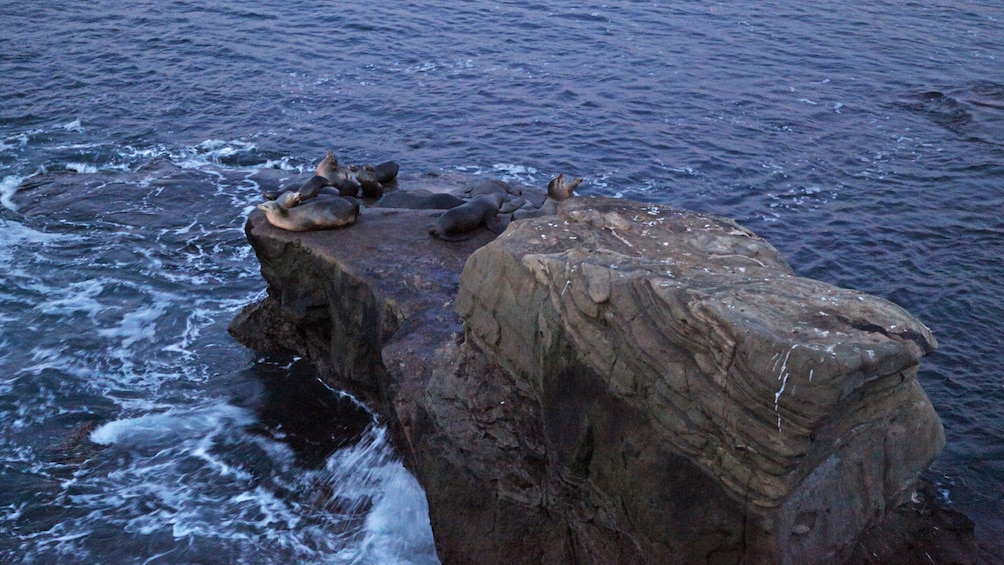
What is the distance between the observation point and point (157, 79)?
1900 centimetres

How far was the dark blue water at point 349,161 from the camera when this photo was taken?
866 centimetres

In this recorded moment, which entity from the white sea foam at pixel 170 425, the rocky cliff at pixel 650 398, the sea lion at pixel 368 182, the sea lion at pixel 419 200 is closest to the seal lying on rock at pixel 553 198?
the sea lion at pixel 419 200

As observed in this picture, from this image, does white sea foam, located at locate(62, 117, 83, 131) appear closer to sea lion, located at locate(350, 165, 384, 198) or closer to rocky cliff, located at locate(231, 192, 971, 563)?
sea lion, located at locate(350, 165, 384, 198)

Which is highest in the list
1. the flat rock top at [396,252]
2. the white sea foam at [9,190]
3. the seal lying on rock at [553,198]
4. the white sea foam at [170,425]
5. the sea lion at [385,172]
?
the seal lying on rock at [553,198]

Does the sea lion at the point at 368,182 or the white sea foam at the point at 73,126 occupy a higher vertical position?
the sea lion at the point at 368,182

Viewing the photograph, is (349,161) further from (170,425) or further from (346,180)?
(170,425)

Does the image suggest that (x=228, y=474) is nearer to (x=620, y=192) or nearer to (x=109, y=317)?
(x=109, y=317)

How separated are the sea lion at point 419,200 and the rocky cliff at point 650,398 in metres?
2.68

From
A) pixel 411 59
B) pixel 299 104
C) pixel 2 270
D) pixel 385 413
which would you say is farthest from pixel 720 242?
pixel 411 59

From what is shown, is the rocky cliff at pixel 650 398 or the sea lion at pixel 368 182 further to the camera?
the sea lion at pixel 368 182

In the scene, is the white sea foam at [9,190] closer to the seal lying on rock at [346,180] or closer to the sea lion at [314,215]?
the seal lying on rock at [346,180]

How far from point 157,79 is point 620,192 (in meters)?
10.9

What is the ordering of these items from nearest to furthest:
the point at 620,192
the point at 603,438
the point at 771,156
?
the point at 603,438, the point at 620,192, the point at 771,156

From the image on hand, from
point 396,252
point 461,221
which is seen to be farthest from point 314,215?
point 461,221
